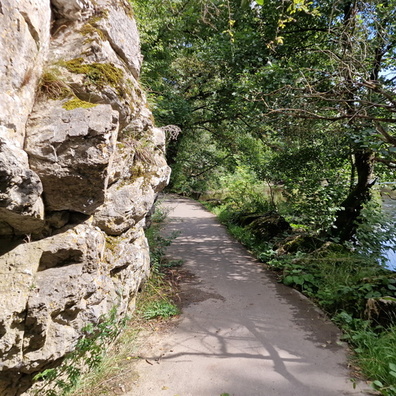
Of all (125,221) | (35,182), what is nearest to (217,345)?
(125,221)

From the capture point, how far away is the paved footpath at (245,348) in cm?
269

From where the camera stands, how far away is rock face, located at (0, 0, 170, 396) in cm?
187

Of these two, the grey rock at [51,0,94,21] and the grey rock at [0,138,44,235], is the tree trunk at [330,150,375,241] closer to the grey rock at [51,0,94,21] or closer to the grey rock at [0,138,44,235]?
the grey rock at [51,0,94,21]

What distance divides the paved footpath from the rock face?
1013mm

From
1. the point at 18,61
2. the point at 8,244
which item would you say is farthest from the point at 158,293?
the point at 18,61

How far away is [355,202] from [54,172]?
6346mm

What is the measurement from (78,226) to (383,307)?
3.87m

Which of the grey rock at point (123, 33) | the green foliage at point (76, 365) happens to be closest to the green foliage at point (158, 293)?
the green foliage at point (76, 365)

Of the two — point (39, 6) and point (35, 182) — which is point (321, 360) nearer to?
point (35, 182)

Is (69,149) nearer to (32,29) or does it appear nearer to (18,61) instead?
(18,61)

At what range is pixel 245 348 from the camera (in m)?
3.27

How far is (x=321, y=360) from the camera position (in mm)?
3061

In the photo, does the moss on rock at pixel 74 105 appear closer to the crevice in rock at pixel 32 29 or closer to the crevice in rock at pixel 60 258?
the crevice in rock at pixel 32 29

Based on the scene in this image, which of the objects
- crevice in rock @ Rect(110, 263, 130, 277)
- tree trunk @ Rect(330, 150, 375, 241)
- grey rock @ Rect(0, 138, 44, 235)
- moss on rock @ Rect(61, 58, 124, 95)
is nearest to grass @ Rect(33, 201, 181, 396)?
crevice in rock @ Rect(110, 263, 130, 277)
